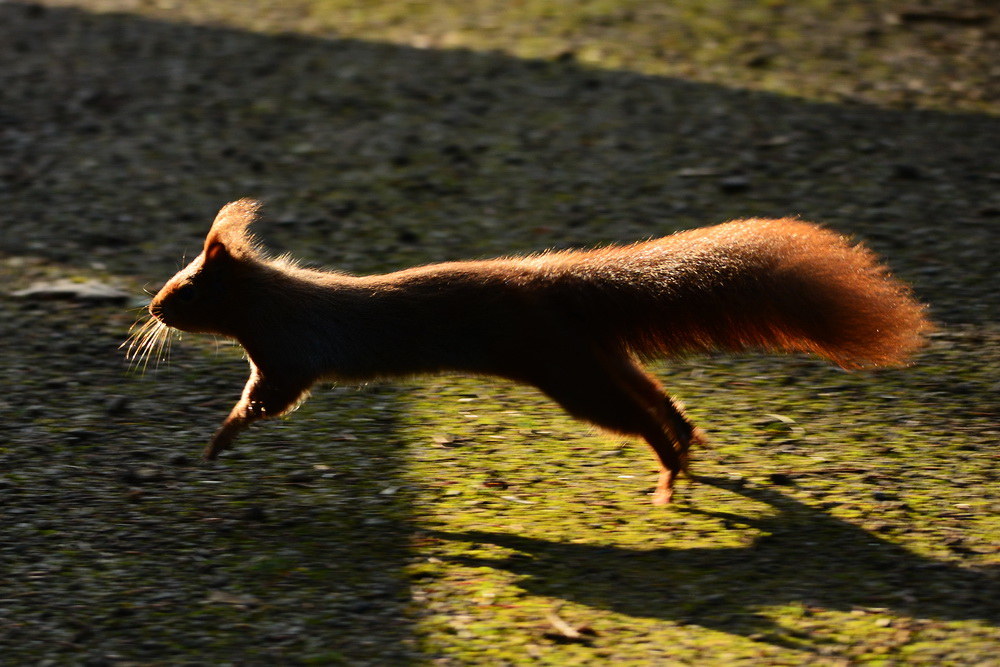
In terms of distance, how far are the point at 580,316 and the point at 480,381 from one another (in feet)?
5.02

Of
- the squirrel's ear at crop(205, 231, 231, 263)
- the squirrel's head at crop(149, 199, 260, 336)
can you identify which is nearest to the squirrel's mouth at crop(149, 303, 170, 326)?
the squirrel's head at crop(149, 199, 260, 336)

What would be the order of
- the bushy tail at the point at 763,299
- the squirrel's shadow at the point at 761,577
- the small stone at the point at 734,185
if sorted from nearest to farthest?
the squirrel's shadow at the point at 761,577
the bushy tail at the point at 763,299
the small stone at the point at 734,185

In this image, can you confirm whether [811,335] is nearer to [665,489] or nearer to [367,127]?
[665,489]

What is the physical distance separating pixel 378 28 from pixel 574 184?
10.1 ft

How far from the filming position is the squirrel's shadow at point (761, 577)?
3744 millimetres

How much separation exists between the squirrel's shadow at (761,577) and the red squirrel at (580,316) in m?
0.45

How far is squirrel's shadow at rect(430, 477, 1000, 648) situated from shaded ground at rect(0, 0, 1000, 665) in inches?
0.5

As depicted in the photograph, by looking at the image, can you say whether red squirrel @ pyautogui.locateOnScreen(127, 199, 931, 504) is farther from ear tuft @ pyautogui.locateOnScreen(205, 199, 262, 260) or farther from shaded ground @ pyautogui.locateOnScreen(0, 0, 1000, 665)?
shaded ground @ pyautogui.locateOnScreen(0, 0, 1000, 665)

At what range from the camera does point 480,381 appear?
5762mm

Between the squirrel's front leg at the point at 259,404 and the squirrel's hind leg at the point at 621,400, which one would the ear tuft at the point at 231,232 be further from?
the squirrel's hind leg at the point at 621,400

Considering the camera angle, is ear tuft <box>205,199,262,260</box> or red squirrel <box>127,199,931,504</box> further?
ear tuft <box>205,199,262,260</box>

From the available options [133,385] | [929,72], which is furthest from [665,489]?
[929,72]

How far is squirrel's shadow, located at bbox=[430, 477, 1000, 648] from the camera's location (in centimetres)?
374

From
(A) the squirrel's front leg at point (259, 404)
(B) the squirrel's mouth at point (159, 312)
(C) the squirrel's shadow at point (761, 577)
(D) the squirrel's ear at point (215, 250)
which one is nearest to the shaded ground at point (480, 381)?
(C) the squirrel's shadow at point (761, 577)
